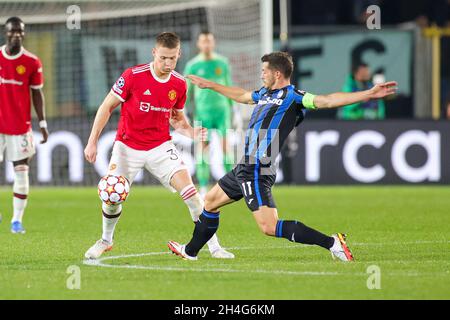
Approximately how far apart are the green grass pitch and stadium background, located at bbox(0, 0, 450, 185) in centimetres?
255

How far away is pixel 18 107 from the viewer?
1196 centimetres

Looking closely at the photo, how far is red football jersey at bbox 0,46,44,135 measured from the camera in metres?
11.9

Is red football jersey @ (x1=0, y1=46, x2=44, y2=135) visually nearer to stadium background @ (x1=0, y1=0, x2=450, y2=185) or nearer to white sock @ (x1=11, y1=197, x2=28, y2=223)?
→ white sock @ (x1=11, y1=197, x2=28, y2=223)

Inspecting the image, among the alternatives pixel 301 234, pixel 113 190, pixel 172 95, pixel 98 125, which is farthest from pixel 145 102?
pixel 301 234

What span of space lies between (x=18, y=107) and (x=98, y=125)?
3108mm

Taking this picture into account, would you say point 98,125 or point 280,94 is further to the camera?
point 98,125

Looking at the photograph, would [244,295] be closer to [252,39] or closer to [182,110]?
[182,110]

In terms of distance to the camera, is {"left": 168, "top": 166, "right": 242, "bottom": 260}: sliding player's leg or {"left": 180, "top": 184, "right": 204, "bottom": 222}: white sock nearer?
{"left": 168, "top": 166, "right": 242, "bottom": 260}: sliding player's leg

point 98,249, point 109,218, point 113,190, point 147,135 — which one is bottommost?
point 98,249

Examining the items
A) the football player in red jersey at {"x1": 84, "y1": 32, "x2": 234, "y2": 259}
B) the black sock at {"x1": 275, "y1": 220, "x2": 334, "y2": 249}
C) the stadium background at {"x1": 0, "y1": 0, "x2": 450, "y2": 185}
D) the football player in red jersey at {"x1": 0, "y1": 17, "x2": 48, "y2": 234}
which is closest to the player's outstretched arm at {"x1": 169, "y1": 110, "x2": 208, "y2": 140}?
the football player in red jersey at {"x1": 84, "y1": 32, "x2": 234, "y2": 259}

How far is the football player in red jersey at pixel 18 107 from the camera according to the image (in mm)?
11914

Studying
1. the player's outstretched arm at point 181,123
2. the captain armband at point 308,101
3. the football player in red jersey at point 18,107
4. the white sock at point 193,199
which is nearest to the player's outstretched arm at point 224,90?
the player's outstretched arm at point 181,123

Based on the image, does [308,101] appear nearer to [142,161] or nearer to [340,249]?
[340,249]
